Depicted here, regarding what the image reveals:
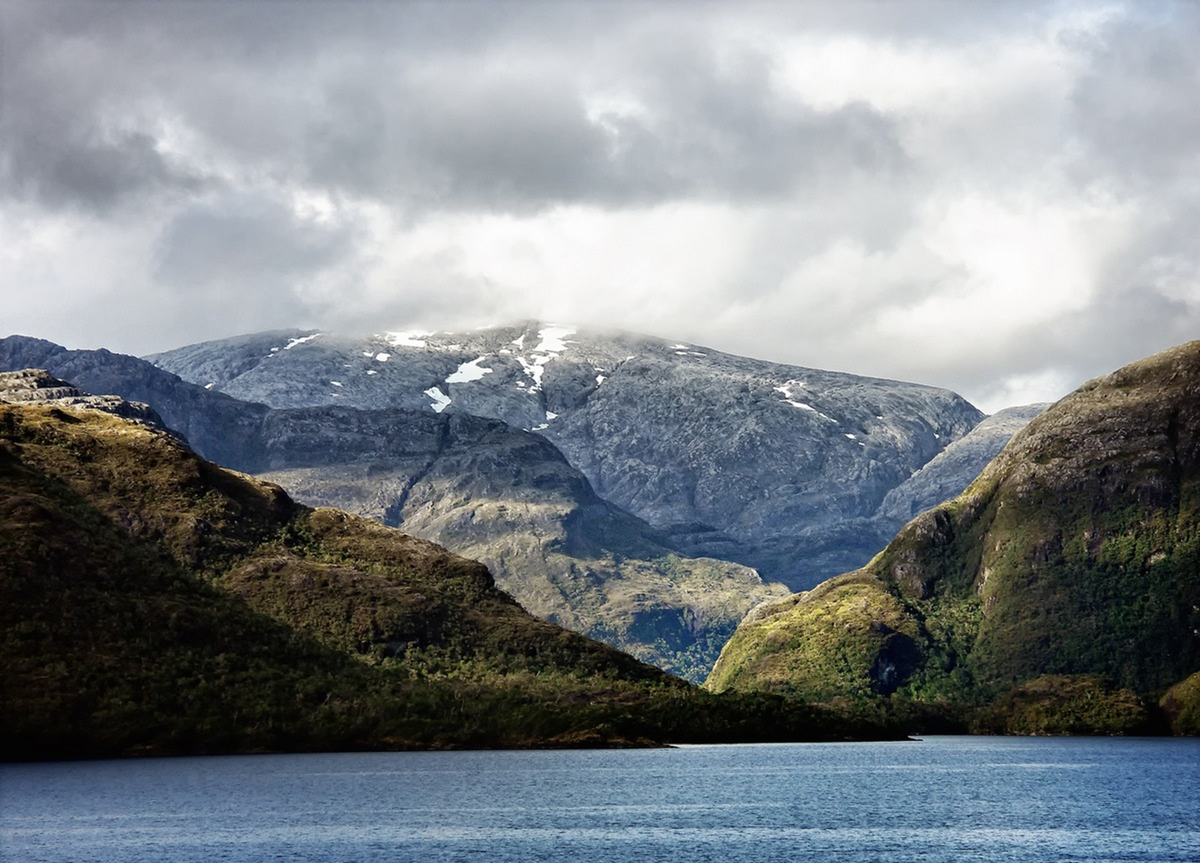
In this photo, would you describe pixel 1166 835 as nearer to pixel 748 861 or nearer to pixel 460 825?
pixel 748 861

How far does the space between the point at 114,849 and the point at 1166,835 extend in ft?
393

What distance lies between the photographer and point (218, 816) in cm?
19525

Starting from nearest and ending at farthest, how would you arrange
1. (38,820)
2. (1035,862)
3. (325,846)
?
(1035,862), (325,846), (38,820)

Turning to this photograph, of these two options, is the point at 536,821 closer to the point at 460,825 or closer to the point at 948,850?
the point at 460,825

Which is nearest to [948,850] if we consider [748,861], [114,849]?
[748,861]

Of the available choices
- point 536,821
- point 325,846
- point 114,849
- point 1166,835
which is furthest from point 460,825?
point 1166,835

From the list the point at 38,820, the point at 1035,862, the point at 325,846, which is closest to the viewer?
the point at 1035,862

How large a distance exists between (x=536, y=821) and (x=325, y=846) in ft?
108

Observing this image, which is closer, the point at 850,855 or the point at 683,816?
the point at 850,855

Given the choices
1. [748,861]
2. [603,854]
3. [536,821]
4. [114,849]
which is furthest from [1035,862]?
[114,849]

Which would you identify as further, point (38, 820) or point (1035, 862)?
point (38, 820)

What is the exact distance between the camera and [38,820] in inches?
7411

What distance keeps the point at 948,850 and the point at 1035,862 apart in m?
11.2

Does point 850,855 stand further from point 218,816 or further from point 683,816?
point 218,816
